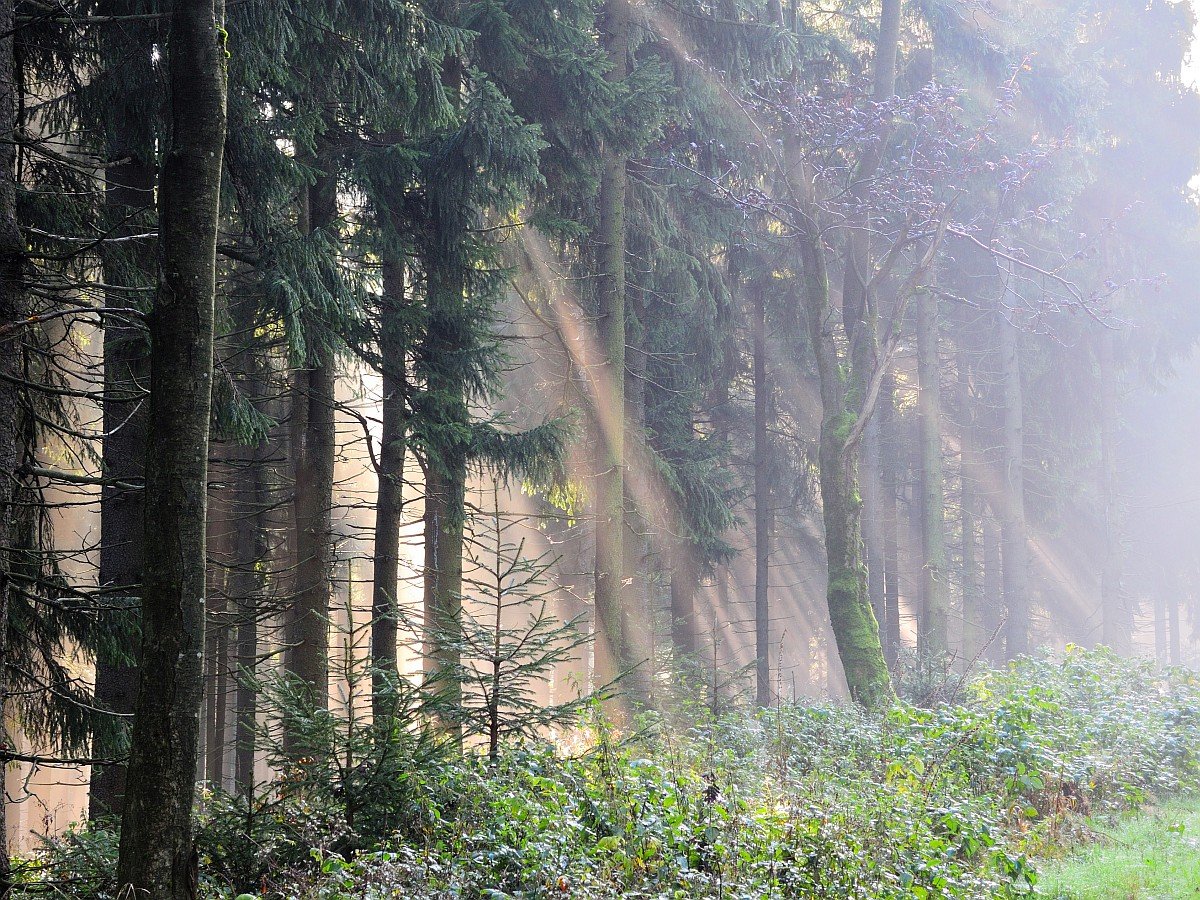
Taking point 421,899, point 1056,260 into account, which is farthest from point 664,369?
point 1056,260

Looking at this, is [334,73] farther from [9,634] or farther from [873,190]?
[873,190]

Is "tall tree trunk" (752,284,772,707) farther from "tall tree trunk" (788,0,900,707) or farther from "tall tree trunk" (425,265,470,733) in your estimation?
"tall tree trunk" (425,265,470,733)

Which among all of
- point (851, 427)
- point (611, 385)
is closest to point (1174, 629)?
point (851, 427)

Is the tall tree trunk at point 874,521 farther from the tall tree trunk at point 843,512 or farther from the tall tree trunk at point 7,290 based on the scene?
the tall tree trunk at point 7,290

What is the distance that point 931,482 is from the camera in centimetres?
2366

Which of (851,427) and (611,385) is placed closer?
(611,385)

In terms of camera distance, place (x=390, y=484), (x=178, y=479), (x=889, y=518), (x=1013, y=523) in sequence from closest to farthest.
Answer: (x=178, y=479)
(x=390, y=484)
(x=1013, y=523)
(x=889, y=518)

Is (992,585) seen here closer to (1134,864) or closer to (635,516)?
(635,516)

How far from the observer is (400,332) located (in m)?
10.4

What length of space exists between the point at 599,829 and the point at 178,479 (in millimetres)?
3676

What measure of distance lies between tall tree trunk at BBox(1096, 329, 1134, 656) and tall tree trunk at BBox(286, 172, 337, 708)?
29.2 meters

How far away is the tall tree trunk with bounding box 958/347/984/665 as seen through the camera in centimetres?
2981

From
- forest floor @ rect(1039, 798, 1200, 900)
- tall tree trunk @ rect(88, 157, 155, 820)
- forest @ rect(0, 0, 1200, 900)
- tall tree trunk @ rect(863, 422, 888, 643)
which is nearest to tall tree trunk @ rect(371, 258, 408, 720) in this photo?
forest @ rect(0, 0, 1200, 900)

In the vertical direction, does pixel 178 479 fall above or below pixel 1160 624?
below
